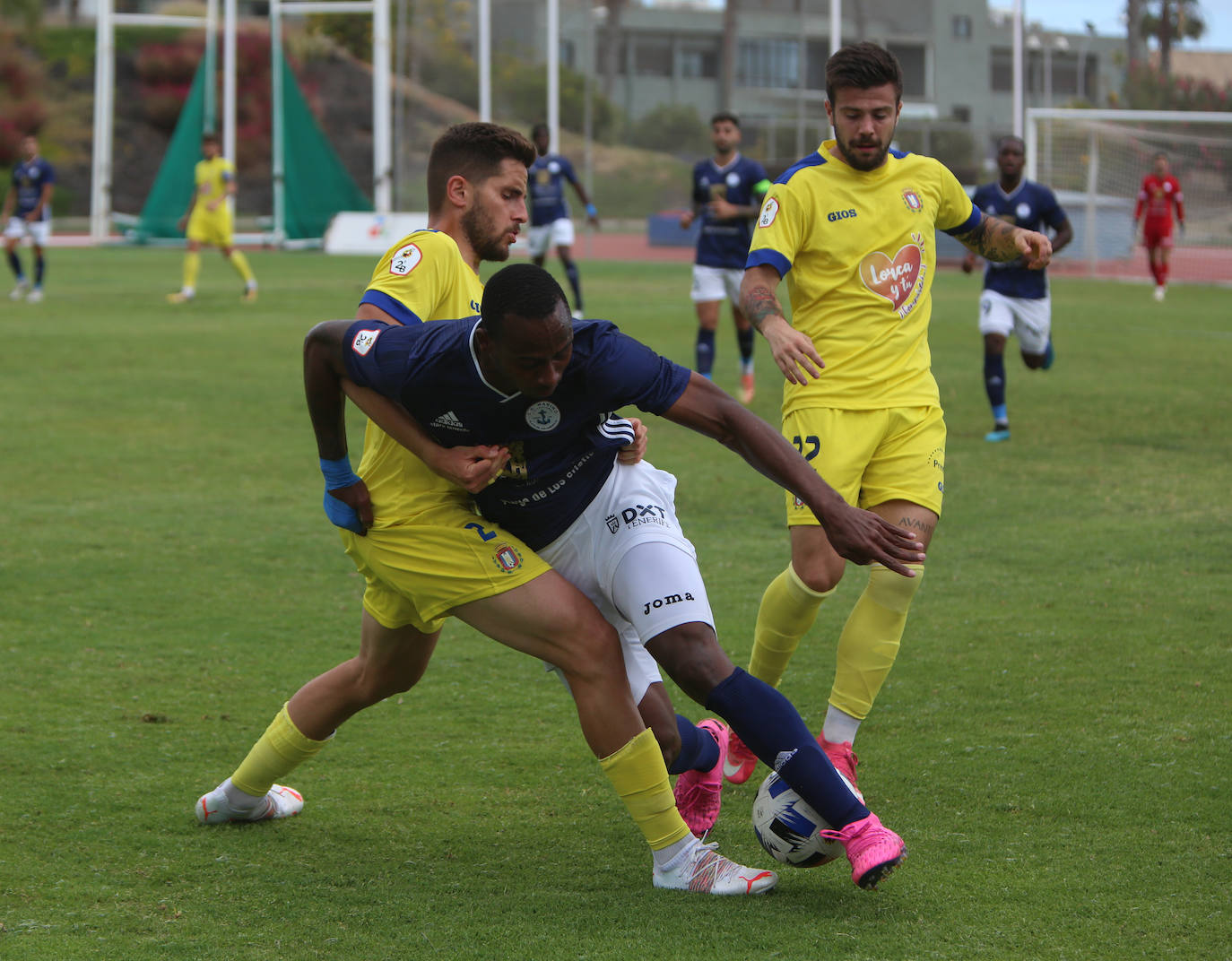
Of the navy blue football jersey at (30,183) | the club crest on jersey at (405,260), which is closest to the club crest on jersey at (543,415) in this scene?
the club crest on jersey at (405,260)

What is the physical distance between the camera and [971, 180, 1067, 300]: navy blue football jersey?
36.2 ft

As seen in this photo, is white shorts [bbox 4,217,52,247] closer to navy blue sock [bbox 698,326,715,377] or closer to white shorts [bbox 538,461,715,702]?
navy blue sock [bbox 698,326,715,377]

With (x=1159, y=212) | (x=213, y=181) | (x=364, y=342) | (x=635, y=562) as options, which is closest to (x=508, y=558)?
(x=635, y=562)

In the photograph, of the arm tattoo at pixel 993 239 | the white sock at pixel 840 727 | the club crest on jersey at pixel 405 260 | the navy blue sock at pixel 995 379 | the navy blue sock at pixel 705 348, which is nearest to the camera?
the club crest on jersey at pixel 405 260

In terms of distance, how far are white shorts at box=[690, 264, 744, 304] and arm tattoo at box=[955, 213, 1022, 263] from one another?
8115mm

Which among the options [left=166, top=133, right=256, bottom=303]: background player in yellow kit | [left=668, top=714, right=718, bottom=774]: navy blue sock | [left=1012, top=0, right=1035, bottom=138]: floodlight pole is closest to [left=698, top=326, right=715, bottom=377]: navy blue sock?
[left=668, top=714, right=718, bottom=774]: navy blue sock

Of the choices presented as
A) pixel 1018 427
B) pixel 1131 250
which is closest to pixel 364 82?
pixel 1131 250

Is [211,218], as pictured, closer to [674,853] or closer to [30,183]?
[30,183]

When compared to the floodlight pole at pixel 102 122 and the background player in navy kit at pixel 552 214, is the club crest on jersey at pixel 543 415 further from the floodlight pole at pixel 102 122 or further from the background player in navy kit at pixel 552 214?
the floodlight pole at pixel 102 122

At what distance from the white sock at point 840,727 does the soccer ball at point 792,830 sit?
2.48 feet

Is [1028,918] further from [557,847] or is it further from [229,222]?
[229,222]

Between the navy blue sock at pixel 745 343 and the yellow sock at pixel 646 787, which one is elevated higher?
the navy blue sock at pixel 745 343

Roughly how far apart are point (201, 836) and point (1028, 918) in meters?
2.25

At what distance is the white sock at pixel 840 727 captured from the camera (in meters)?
4.41
